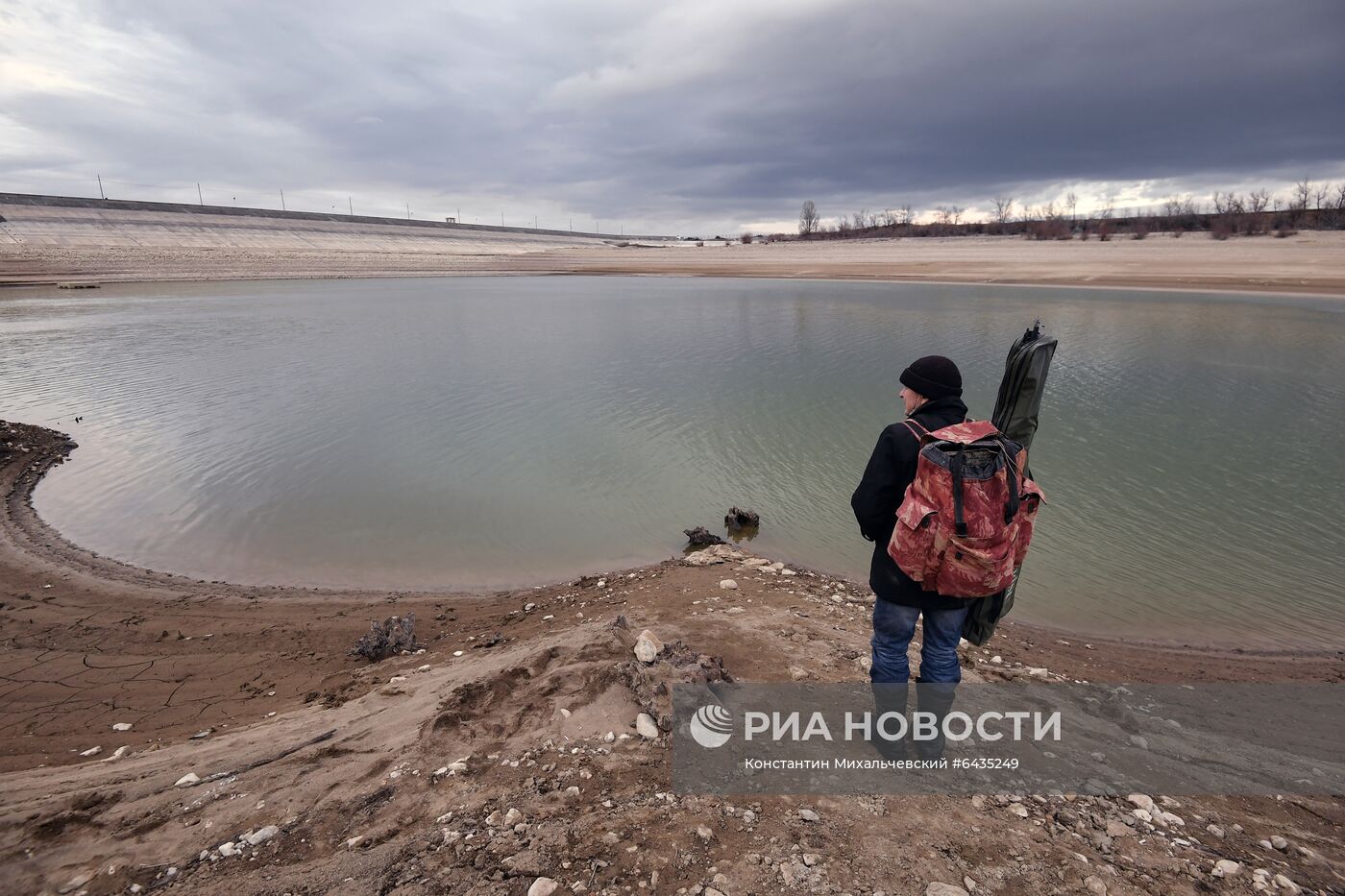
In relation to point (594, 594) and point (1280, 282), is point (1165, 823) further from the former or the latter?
point (1280, 282)

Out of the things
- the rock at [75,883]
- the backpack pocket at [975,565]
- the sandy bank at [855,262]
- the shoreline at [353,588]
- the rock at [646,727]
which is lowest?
the shoreline at [353,588]

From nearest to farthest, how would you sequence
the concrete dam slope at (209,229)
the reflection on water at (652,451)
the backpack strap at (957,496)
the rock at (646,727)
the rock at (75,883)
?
the rock at (75,883), the backpack strap at (957,496), the rock at (646,727), the reflection on water at (652,451), the concrete dam slope at (209,229)

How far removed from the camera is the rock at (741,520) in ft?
27.5

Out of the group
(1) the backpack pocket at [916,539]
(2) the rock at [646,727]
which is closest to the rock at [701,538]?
(2) the rock at [646,727]

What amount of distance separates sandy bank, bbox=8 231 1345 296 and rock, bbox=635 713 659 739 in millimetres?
47585

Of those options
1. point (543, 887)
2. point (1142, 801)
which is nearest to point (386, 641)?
point (543, 887)

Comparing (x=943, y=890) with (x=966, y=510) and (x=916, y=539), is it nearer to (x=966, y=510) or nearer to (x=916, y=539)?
(x=916, y=539)

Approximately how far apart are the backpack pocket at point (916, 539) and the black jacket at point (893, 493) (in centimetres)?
10

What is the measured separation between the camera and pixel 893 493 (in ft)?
10.0

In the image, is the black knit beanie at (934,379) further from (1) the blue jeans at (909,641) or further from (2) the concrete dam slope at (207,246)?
(2) the concrete dam slope at (207,246)

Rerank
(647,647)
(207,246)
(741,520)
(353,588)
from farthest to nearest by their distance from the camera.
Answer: (207,246)
(741,520)
(353,588)
(647,647)

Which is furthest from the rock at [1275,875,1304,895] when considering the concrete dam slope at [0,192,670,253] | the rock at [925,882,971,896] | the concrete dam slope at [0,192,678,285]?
the concrete dam slope at [0,192,670,253]

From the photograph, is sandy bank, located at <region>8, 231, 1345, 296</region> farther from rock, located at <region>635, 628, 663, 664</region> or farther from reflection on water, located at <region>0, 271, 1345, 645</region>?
rock, located at <region>635, 628, 663, 664</region>

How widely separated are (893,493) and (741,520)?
5.40 metres
